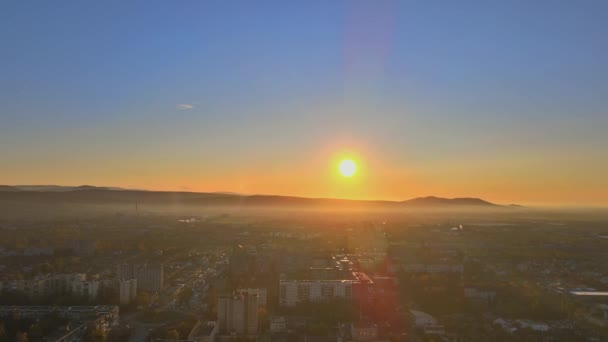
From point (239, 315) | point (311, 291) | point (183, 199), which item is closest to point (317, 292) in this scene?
point (311, 291)

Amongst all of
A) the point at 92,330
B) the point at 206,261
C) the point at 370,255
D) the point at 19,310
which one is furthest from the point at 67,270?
the point at 370,255

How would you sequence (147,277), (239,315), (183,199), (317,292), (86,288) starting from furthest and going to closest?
(183,199)
(147,277)
(317,292)
(86,288)
(239,315)

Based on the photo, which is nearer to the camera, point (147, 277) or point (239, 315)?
point (239, 315)

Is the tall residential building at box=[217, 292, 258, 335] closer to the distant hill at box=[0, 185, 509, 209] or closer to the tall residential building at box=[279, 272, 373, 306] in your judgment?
the tall residential building at box=[279, 272, 373, 306]

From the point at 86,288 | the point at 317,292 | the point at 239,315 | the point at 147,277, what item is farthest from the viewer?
the point at 147,277

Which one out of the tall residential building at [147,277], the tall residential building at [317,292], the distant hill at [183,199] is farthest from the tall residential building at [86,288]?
the distant hill at [183,199]

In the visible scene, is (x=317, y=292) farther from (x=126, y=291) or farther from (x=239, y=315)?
(x=126, y=291)

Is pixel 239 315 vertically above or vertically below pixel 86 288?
below

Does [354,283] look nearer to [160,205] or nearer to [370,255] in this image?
[370,255]
